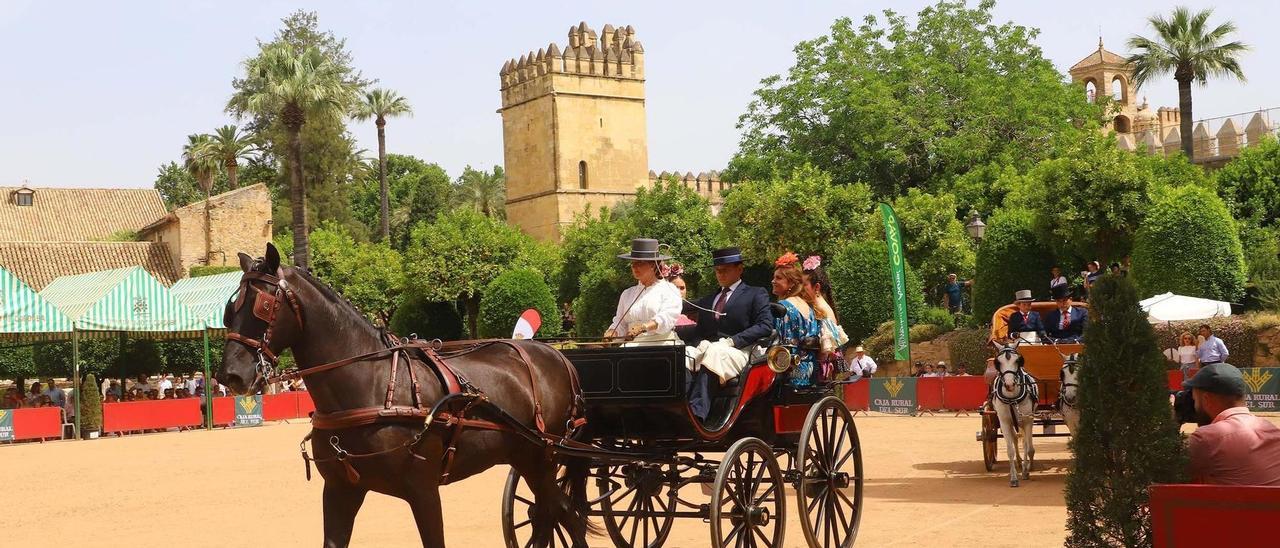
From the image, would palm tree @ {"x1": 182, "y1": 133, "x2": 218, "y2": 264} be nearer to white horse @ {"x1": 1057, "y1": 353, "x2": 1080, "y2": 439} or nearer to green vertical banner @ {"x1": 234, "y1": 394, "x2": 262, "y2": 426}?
green vertical banner @ {"x1": 234, "y1": 394, "x2": 262, "y2": 426}

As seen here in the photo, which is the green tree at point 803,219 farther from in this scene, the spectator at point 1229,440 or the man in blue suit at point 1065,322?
the spectator at point 1229,440

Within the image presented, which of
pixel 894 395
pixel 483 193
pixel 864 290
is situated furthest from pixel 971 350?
pixel 483 193

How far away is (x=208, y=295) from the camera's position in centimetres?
3288

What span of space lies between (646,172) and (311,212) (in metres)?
18.6

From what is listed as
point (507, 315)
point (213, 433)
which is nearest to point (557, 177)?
point (507, 315)

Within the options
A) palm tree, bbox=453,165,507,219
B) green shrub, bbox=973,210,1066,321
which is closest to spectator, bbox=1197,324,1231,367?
green shrub, bbox=973,210,1066,321

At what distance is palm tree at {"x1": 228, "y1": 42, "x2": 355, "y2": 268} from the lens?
133ft

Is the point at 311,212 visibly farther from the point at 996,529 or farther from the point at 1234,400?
the point at 1234,400

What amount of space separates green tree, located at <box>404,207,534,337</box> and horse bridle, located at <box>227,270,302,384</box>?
40059 mm

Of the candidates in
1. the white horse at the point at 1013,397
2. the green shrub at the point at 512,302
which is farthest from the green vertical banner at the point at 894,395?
the green shrub at the point at 512,302

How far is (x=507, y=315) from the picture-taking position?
43.1 m

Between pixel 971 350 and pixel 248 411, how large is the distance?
1723cm

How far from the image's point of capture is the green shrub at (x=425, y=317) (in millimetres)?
49438

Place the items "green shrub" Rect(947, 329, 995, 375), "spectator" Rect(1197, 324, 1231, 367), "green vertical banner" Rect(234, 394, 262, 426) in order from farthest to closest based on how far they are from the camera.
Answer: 1. "green vertical banner" Rect(234, 394, 262, 426)
2. "green shrub" Rect(947, 329, 995, 375)
3. "spectator" Rect(1197, 324, 1231, 367)
